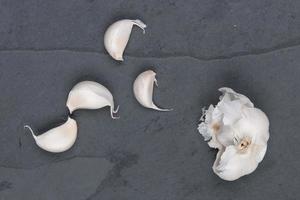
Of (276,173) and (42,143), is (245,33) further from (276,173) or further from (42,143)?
(42,143)

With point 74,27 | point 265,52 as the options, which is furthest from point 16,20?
point 265,52

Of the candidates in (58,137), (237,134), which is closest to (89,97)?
(58,137)

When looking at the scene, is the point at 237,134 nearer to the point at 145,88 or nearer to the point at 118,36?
the point at 145,88

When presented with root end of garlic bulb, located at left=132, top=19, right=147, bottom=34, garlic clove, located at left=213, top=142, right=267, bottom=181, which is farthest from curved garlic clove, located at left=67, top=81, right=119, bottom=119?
garlic clove, located at left=213, top=142, right=267, bottom=181

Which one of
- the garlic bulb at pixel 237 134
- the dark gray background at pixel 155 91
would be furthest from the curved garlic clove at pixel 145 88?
the garlic bulb at pixel 237 134

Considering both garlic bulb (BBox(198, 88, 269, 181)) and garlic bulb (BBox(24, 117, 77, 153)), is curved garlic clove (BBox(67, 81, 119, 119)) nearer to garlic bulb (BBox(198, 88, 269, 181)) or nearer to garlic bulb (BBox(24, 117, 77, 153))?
garlic bulb (BBox(24, 117, 77, 153))
